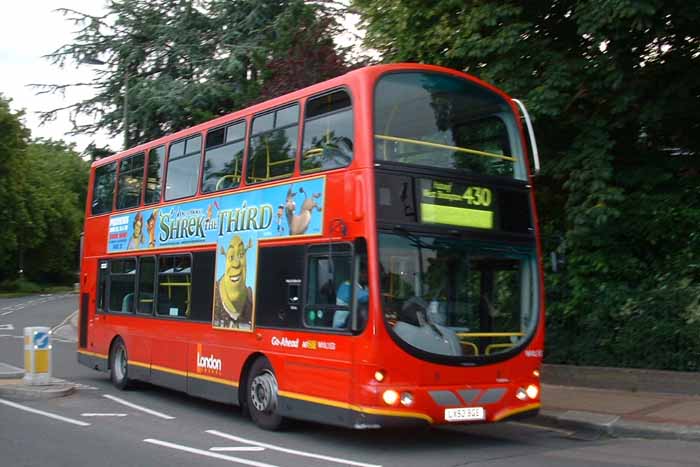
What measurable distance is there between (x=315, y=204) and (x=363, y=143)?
1150 millimetres

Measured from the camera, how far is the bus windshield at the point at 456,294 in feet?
30.6

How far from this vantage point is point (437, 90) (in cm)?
1024

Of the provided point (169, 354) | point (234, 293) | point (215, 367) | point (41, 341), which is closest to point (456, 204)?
point (234, 293)

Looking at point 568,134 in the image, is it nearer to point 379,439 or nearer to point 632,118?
point 632,118

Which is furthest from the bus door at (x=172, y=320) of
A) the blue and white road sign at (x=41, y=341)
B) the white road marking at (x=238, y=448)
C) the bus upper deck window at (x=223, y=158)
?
the white road marking at (x=238, y=448)

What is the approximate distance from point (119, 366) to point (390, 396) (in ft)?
26.9

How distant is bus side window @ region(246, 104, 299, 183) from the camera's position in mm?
11094

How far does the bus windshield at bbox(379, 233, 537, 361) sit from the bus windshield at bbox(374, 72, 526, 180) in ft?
3.09

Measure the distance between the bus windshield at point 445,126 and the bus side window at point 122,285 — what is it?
23.6 feet

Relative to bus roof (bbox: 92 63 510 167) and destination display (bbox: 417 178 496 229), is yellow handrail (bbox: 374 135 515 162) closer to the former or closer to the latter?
destination display (bbox: 417 178 496 229)

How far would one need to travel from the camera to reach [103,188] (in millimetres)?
17234

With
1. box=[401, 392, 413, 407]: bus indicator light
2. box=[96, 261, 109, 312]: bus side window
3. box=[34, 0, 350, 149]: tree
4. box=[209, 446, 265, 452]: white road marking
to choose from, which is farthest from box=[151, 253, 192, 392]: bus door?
box=[34, 0, 350, 149]: tree

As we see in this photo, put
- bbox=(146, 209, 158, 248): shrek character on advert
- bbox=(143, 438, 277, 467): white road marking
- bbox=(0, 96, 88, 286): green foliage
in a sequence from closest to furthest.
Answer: bbox=(143, 438, 277, 467): white road marking, bbox=(146, 209, 158, 248): shrek character on advert, bbox=(0, 96, 88, 286): green foliage

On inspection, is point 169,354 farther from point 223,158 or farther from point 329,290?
point 329,290
